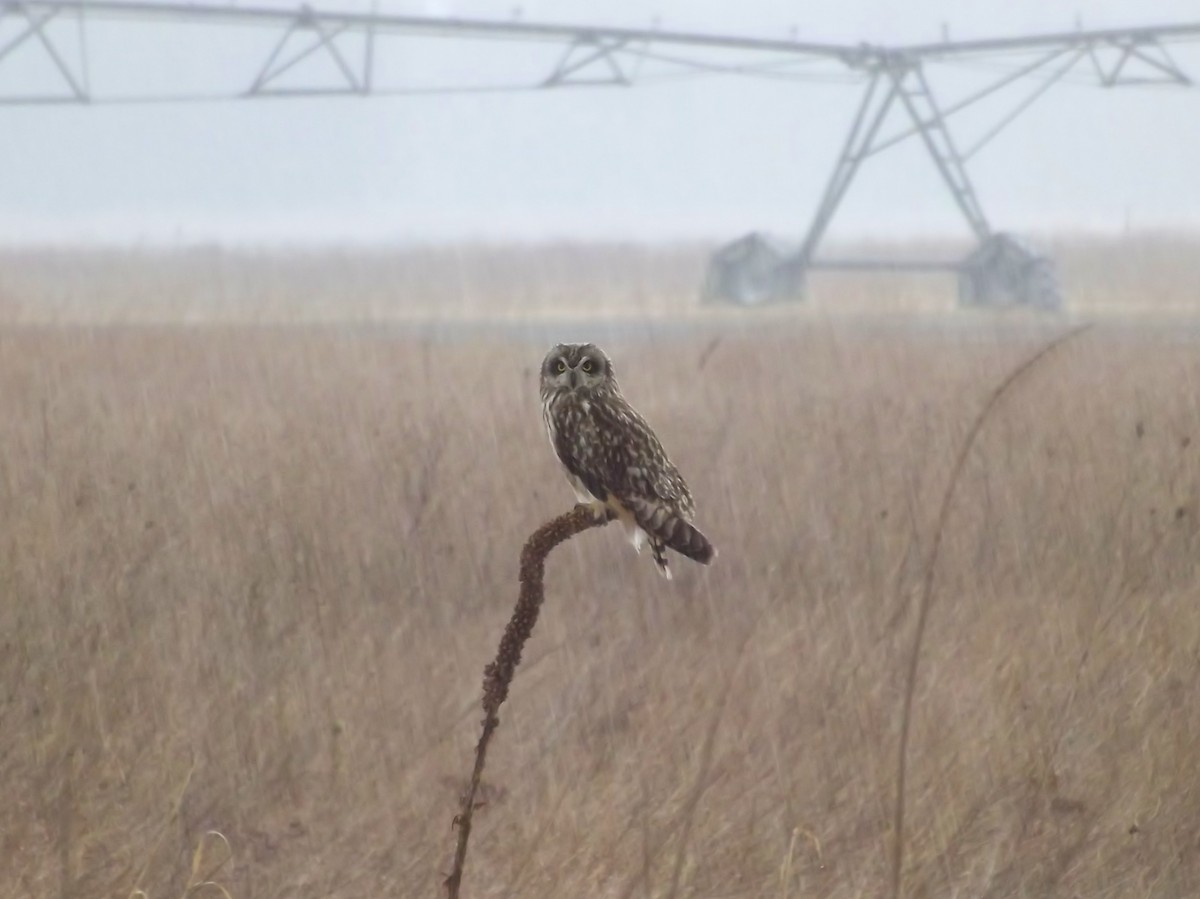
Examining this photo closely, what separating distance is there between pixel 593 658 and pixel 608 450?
224 centimetres

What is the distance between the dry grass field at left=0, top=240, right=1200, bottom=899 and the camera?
3270mm

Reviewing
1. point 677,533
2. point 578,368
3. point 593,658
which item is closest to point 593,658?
point 593,658

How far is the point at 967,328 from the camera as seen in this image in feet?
35.0

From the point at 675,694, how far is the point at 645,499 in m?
2.17

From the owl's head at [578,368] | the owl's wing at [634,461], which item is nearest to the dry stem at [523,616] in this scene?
the owl's wing at [634,461]

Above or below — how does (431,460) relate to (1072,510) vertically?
above

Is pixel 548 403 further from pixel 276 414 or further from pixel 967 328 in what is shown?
pixel 967 328

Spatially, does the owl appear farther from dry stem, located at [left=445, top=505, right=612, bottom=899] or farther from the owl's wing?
dry stem, located at [left=445, top=505, right=612, bottom=899]

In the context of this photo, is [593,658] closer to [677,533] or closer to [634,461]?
[634,461]

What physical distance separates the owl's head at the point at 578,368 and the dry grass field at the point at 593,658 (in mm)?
770

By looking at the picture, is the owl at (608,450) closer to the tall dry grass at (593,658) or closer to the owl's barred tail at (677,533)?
the owl's barred tail at (677,533)

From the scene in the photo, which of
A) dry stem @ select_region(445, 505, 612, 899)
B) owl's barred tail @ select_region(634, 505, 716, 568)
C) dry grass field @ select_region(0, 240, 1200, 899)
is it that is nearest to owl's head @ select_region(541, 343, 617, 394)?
owl's barred tail @ select_region(634, 505, 716, 568)

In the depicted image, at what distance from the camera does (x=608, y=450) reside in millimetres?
1914

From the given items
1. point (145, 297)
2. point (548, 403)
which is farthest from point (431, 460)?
point (145, 297)
